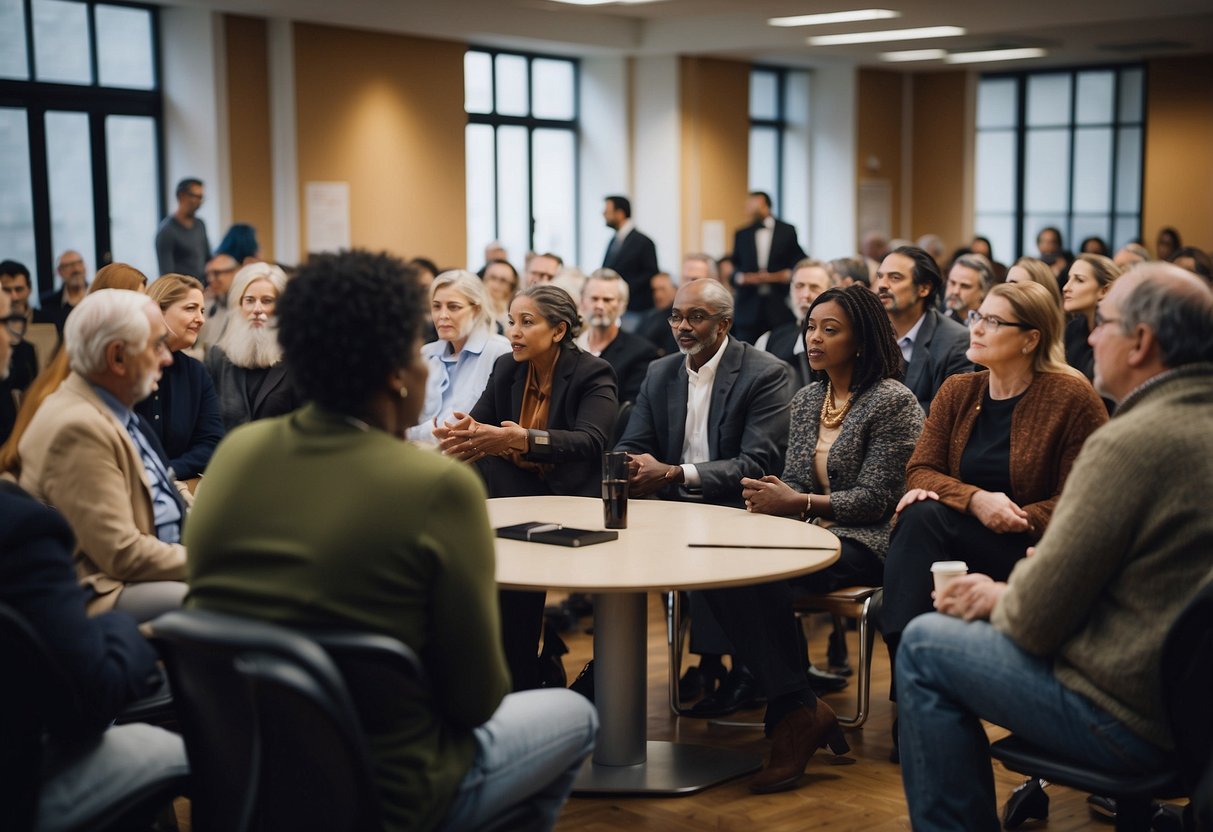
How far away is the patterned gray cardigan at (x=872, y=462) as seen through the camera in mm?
4105

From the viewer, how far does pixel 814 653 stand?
527 centimetres

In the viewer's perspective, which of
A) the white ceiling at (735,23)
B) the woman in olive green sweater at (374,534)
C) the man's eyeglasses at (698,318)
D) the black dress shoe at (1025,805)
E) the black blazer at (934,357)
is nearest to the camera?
the woman in olive green sweater at (374,534)

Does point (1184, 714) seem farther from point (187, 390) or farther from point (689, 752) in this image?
point (187, 390)

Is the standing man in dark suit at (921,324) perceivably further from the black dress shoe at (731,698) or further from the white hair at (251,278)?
the white hair at (251,278)

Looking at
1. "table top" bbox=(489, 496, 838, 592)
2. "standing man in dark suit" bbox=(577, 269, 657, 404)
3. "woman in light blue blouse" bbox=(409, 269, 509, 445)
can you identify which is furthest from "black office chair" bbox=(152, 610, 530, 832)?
"standing man in dark suit" bbox=(577, 269, 657, 404)

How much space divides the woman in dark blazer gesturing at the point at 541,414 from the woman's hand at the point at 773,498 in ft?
2.23

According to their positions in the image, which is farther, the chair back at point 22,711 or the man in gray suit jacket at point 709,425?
the man in gray suit jacket at point 709,425

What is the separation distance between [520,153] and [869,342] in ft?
34.3

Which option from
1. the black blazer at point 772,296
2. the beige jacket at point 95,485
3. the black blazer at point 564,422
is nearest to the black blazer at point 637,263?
the black blazer at point 772,296

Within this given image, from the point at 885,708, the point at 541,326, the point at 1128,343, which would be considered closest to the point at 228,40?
the point at 541,326

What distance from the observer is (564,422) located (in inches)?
185

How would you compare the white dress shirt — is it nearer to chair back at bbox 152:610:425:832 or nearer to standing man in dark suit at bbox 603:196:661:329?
chair back at bbox 152:610:425:832

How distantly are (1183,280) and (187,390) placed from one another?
3230mm

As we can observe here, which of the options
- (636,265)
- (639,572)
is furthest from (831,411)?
(636,265)
